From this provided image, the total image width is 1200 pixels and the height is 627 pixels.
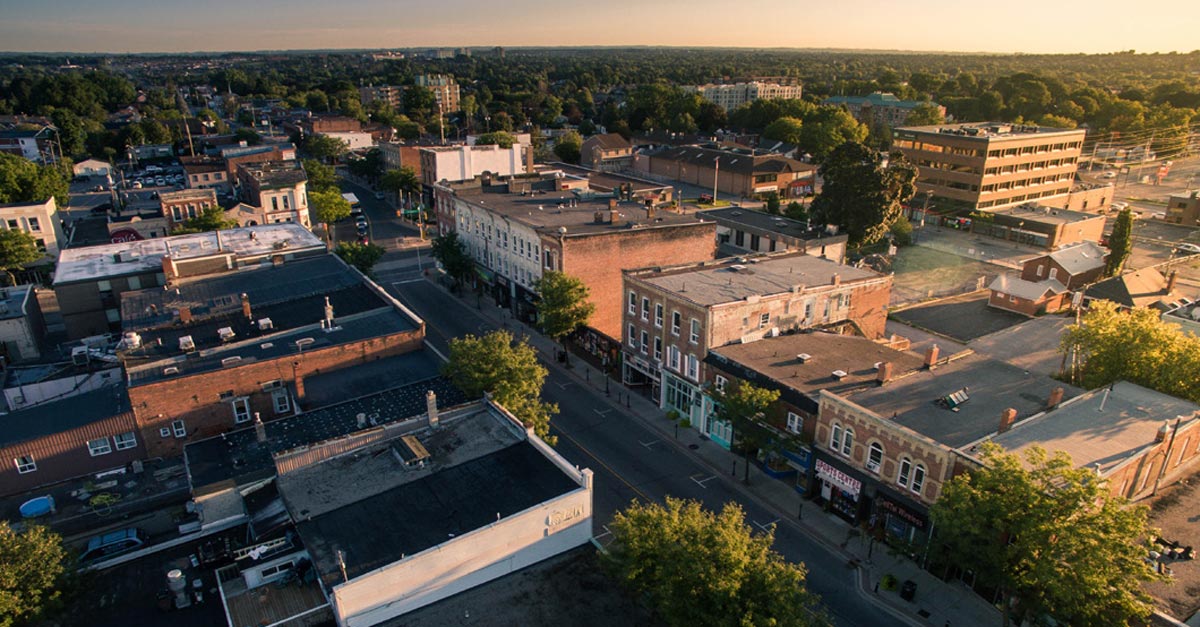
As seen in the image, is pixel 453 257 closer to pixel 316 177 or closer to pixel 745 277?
pixel 745 277

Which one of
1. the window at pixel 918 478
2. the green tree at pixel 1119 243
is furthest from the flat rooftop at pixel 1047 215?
the window at pixel 918 478

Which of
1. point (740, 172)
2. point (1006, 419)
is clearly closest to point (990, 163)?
point (740, 172)

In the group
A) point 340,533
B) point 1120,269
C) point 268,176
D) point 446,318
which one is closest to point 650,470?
point 340,533

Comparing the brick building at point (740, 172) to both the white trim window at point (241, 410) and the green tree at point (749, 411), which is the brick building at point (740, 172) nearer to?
the green tree at point (749, 411)

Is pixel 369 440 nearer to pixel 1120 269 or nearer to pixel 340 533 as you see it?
pixel 340 533

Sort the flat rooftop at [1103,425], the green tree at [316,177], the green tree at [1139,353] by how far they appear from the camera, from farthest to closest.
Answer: the green tree at [316,177]
the green tree at [1139,353]
the flat rooftop at [1103,425]
